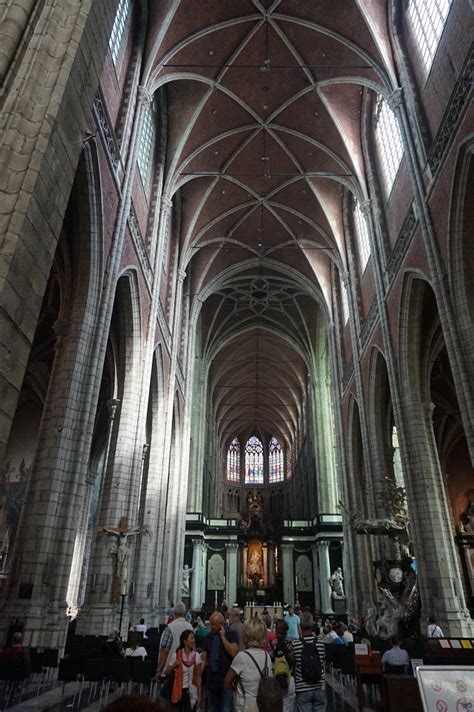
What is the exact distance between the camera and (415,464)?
12.9m

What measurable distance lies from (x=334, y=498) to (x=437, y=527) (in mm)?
18498

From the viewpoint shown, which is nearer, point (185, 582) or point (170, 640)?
point (170, 640)

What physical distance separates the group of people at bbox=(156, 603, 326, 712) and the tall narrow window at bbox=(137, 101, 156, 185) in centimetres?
1481

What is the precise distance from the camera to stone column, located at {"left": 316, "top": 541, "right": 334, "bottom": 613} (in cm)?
2805

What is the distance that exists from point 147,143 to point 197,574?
2339 centimetres

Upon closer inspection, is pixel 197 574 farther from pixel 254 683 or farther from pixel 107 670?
pixel 254 683

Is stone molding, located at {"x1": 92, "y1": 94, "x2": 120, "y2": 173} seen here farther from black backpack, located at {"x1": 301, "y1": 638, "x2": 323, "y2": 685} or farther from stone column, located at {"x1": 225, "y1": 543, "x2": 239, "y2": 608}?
stone column, located at {"x1": 225, "y1": 543, "x2": 239, "y2": 608}

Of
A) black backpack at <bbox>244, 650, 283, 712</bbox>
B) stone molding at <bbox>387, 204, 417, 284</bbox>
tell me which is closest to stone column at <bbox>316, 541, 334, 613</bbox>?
stone molding at <bbox>387, 204, 417, 284</bbox>

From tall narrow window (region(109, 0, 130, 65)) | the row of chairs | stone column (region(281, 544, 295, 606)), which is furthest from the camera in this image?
stone column (region(281, 544, 295, 606))

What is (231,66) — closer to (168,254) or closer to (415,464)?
(168,254)

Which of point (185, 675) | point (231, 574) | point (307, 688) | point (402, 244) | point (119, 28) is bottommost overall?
point (307, 688)

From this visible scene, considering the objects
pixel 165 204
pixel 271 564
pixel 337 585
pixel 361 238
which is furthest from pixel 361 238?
pixel 271 564

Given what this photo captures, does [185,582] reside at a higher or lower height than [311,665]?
higher

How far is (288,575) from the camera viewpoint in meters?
32.2
